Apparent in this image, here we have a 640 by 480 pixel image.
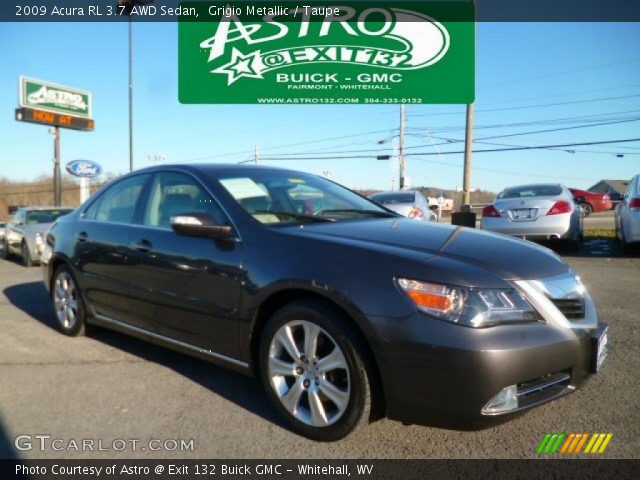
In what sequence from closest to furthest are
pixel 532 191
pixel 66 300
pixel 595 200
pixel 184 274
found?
pixel 184 274 < pixel 66 300 < pixel 532 191 < pixel 595 200

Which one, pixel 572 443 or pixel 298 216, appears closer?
pixel 572 443

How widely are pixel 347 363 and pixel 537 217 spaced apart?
302 inches

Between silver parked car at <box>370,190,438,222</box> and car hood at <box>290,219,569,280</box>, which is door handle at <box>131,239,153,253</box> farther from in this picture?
silver parked car at <box>370,190,438,222</box>

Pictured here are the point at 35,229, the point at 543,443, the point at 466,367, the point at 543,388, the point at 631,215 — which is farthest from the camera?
the point at 35,229

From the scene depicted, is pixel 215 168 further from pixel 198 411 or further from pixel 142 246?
pixel 198 411

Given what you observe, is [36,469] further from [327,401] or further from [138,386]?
[327,401]

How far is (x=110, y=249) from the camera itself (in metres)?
3.80

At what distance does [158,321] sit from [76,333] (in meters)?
1.54

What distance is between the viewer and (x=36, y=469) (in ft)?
7.40

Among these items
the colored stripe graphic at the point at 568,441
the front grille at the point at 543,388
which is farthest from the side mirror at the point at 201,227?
the colored stripe graphic at the point at 568,441

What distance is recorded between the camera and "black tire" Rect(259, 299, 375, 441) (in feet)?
7.41

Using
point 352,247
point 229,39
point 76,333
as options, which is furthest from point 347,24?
point 352,247

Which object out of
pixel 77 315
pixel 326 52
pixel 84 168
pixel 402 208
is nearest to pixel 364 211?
pixel 77 315

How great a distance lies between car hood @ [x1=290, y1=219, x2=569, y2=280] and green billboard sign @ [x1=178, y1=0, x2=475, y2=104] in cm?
1169
